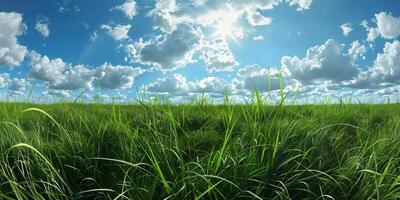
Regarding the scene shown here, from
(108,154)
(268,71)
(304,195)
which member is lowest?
(304,195)

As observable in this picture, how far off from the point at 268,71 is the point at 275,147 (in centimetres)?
97

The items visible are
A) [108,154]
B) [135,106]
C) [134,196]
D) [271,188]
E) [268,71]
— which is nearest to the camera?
[134,196]

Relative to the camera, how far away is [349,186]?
3070 mm

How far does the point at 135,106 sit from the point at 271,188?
16.0 ft

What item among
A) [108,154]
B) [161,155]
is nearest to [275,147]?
[161,155]

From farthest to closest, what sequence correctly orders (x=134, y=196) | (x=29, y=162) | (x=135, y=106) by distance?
(x=135, y=106)
(x=29, y=162)
(x=134, y=196)

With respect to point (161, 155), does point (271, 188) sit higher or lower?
lower

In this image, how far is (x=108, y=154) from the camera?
3.54 m

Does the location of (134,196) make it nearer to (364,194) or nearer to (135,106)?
(364,194)

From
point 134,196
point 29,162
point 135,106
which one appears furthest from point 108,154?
point 135,106

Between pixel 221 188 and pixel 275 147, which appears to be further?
pixel 275 147

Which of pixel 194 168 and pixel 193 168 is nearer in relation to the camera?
pixel 194 168

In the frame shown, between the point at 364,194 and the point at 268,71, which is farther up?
the point at 268,71

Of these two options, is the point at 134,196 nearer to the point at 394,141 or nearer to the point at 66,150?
the point at 66,150
